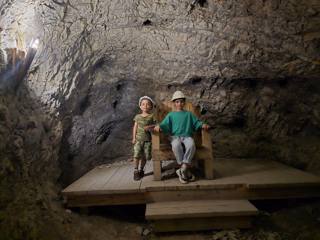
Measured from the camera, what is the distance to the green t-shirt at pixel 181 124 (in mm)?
3857

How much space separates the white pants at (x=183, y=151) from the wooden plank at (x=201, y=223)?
80 cm

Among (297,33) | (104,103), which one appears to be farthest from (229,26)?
(104,103)

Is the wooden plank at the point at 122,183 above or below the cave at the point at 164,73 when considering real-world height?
below

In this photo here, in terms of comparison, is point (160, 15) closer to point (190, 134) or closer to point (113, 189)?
point (190, 134)

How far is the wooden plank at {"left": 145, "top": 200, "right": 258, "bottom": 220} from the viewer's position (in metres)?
3.01

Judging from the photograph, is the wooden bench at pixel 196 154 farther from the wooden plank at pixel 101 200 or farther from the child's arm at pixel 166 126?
the wooden plank at pixel 101 200

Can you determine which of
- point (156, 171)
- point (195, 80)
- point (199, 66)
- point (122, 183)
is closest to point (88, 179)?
point (122, 183)

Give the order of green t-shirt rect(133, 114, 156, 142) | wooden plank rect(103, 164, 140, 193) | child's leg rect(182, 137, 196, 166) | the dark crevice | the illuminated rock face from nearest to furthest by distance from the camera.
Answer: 1. wooden plank rect(103, 164, 140, 193)
2. child's leg rect(182, 137, 196, 166)
3. green t-shirt rect(133, 114, 156, 142)
4. the illuminated rock face
5. the dark crevice

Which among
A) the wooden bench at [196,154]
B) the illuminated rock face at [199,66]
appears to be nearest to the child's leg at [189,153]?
the wooden bench at [196,154]

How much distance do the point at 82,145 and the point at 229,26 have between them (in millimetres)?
3687

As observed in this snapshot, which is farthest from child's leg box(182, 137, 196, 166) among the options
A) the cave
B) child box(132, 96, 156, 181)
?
the cave

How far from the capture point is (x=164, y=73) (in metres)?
5.32

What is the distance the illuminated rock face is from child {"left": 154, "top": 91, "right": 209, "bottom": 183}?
4.81ft

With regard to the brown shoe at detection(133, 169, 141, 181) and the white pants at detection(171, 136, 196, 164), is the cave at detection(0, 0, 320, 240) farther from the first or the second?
the white pants at detection(171, 136, 196, 164)
